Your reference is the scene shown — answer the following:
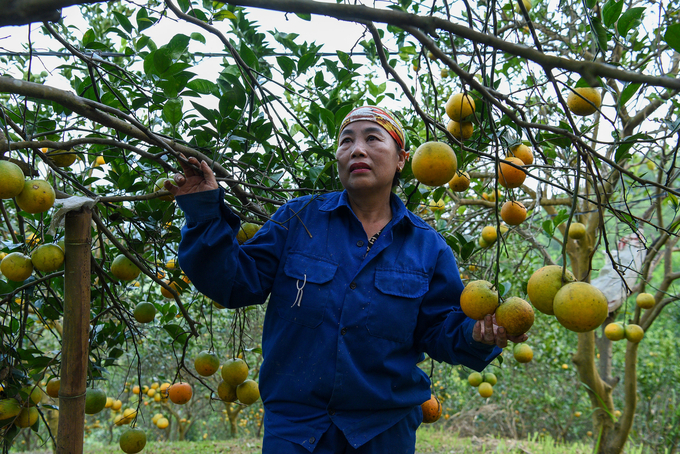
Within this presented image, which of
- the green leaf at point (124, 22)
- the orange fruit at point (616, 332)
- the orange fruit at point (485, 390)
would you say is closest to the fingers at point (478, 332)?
the green leaf at point (124, 22)

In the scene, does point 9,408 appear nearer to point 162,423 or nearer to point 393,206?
point 393,206

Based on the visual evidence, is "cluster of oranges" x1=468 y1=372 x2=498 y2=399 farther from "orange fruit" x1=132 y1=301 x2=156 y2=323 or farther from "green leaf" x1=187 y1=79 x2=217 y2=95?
"green leaf" x1=187 y1=79 x2=217 y2=95

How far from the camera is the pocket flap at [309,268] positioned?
1575 mm

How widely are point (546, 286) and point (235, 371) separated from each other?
1.50m

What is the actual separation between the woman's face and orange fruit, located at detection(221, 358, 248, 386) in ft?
3.22

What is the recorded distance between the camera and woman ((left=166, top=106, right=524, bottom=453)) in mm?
1421

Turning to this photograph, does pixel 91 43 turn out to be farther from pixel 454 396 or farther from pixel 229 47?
pixel 454 396

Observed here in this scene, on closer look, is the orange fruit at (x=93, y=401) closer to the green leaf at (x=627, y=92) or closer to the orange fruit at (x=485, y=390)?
the green leaf at (x=627, y=92)

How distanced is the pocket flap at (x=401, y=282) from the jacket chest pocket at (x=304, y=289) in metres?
0.15

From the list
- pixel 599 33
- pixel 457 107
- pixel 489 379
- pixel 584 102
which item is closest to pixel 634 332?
pixel 489 379

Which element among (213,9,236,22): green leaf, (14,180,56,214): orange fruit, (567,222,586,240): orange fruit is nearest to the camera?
(14,180,56,214): orange fruit

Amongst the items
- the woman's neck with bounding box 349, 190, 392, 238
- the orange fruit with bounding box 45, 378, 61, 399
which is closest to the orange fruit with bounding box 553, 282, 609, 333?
the woman's neck with bounding box 349, 190, 392, 238

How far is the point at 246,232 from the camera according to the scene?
6.52 ft

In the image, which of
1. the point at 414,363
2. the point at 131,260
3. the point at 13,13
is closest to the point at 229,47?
the point at 131,260
